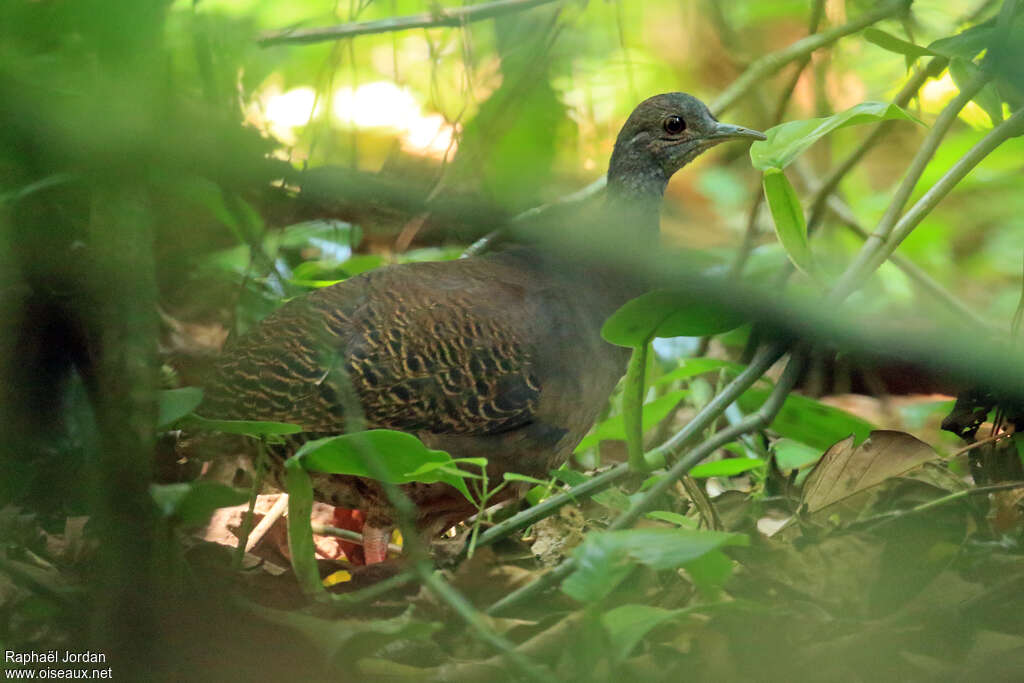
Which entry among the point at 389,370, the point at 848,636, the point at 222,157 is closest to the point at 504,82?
the point at 222,157

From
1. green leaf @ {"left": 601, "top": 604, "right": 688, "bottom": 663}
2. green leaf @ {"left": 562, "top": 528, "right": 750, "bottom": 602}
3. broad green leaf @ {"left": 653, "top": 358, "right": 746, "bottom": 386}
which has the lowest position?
green leaf @ {"left": 601, "top": 604, "right": 688, "bottom": 663}

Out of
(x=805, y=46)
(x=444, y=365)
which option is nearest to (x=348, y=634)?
(x=444, y=365)

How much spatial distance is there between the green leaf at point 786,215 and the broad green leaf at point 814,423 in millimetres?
610

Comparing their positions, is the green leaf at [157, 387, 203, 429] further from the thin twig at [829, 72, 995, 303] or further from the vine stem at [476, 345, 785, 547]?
the thin twig at [829, 72, 995, 303]

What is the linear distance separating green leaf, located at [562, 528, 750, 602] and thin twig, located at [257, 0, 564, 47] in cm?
118

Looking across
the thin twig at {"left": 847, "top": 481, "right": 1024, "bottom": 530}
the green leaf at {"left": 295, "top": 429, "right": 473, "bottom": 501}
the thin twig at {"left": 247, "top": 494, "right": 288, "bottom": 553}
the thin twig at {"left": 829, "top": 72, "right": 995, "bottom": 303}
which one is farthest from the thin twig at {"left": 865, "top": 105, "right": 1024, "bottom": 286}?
the thin twig at {"left": 247, "top": 494, "right": 288, "bottom": 553}

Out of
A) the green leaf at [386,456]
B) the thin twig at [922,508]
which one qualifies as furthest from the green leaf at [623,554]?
the thin twig at [922,508]

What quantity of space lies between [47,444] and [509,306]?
109cm

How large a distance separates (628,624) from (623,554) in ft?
0.35

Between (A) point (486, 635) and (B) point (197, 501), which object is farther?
(B) point (197, 501)

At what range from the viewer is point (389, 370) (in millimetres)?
2275

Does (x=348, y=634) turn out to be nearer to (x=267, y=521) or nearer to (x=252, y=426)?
(x=252, y=426)

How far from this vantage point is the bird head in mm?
3023

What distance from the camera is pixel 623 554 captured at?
1455 mm
